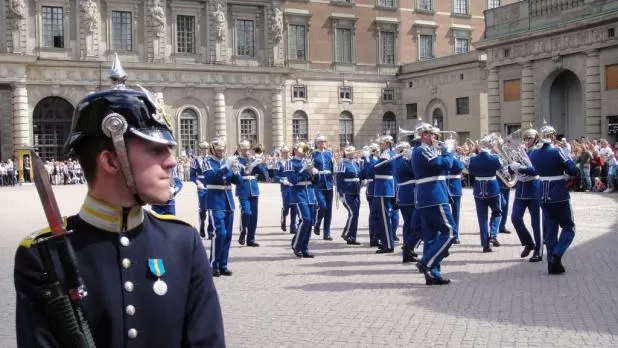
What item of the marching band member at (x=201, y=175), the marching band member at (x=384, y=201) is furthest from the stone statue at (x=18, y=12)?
the marching band member at (x=384, y=201)

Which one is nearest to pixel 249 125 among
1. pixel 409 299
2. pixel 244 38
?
pixel 244 38

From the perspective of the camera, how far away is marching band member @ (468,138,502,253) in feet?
49.5

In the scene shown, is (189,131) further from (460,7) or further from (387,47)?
(460,7)

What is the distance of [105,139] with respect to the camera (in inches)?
124

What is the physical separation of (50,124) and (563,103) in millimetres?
29682

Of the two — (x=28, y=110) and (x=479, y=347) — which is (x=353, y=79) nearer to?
(x=28, y=110)

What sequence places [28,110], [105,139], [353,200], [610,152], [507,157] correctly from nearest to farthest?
[105,139], [507,157], [353,200], [610,152], [28,110]

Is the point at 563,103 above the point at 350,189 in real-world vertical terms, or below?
above

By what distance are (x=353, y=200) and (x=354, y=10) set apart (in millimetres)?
38828

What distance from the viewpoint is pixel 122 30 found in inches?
1871

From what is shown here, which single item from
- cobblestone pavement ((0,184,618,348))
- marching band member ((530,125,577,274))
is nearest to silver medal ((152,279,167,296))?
cobblestone pavement ((0,184,618,348))

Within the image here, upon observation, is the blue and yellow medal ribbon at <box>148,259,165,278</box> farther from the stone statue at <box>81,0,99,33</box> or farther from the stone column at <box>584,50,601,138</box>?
the stone statue at <box>81,0,99,33</box>

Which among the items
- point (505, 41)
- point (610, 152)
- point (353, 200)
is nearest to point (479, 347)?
point (353, 200)

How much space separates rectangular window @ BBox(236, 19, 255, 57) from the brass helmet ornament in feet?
158
